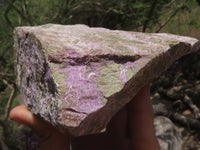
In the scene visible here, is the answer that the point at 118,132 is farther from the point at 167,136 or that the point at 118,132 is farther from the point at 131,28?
the point at 131,28

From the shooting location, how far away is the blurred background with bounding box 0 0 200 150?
2.81 metres

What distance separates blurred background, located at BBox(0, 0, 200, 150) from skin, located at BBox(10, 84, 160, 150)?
1366mm

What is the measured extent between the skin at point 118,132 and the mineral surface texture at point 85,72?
89 mm

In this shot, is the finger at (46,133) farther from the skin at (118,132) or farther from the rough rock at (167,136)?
the rough rock at (167,136)

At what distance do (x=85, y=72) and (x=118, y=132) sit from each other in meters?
0.72

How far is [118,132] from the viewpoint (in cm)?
144

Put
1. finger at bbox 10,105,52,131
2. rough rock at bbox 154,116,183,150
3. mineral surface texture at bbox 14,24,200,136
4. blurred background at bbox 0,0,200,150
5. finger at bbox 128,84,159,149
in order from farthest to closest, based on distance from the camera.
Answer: blurred background at bbox 0,0,200,150
rough rock at bbox 154,116,183,150
finger at bbox 128,84,159,149
finger at bbox 10,105,52,131
mineral surface texture at bbox 14,24,200,136

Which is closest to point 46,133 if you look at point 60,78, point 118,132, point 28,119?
point 28,119

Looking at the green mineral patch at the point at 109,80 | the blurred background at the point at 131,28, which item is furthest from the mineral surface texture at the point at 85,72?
the blurred background at the point at 131,28

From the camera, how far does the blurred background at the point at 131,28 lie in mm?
2811

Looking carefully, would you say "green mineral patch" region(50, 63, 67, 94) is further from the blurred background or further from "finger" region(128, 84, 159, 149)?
the blurred background

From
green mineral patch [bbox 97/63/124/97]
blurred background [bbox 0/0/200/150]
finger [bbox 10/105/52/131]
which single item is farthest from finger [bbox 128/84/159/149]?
blurred background [bbox 0/0/200/150]

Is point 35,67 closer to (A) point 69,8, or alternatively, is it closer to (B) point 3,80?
(B) point 3,80

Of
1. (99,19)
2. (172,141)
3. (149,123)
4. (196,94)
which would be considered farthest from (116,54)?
(99,19)
